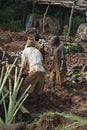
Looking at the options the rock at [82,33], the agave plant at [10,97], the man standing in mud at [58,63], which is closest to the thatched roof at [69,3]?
the rock at [82,33]

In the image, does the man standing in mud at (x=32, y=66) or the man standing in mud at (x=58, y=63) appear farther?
the man standing in mud at (x=58, y=63)

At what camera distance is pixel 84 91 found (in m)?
15.5

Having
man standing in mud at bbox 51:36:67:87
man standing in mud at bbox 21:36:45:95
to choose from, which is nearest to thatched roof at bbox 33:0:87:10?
man standing in mud at bbox 51:36:67:87

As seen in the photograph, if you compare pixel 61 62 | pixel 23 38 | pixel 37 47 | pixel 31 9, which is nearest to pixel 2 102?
pixel 37 47

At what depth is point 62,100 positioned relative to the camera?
14500 millimetres

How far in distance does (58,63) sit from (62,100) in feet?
4.25

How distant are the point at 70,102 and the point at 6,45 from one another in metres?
7.93

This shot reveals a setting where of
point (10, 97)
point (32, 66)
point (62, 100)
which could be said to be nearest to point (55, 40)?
point (62, 100)

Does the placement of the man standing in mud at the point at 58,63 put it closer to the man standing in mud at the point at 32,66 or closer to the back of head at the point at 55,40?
the back of head at the point at 55,40

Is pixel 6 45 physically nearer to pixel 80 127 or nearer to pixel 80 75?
pixel 80 75

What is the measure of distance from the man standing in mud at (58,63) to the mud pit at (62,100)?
25cm

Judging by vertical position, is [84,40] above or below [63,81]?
below

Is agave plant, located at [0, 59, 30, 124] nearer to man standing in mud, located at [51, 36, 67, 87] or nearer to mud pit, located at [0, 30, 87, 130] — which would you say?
mud pit, located at [0, 30, 87, 130]

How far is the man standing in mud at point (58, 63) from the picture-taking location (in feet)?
50.2
